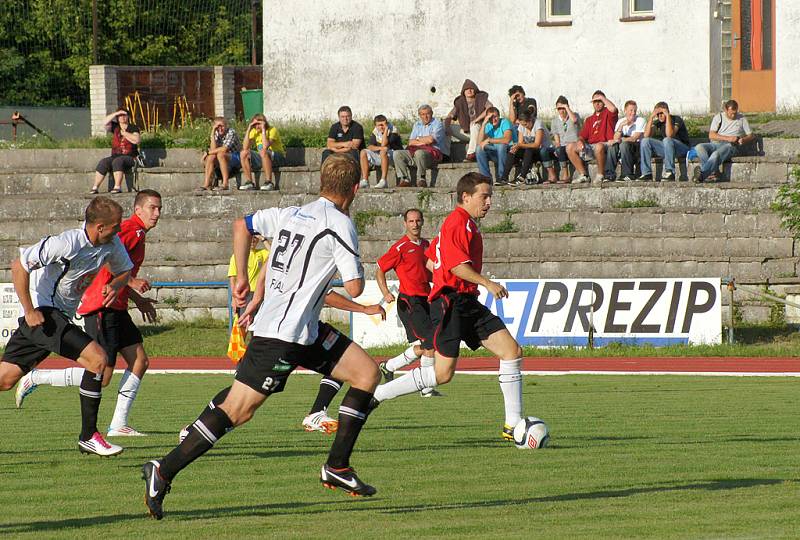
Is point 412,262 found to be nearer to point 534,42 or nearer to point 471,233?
point 471,233

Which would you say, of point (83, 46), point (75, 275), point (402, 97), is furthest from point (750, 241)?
point (83, 46)

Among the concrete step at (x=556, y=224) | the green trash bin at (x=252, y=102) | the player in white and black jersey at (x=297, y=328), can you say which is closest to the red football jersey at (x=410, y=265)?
the player in white and black jersey at (x=297, y=328)

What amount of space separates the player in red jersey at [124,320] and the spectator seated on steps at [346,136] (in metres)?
15.6

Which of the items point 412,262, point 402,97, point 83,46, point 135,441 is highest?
point 83,46

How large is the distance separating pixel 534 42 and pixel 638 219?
25.5 ft

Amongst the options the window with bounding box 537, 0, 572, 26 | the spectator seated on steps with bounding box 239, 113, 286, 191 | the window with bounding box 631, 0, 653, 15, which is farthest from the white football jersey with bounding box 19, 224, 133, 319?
the window with bounding box 537, 0, 572, 26

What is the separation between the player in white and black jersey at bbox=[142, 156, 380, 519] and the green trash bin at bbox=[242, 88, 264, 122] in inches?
1193

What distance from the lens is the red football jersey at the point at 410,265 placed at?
49.8ft

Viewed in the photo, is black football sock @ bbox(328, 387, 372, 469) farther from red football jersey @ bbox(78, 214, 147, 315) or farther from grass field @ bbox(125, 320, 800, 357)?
grass field @ bbox(125, 320, 800, 357)

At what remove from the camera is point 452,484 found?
8336 mm

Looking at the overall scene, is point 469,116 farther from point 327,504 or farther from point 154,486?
point 154,486

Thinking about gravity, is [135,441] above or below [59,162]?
below

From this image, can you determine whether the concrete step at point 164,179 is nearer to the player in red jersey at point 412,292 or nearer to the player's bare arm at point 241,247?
the player in red jersey at point 412,292

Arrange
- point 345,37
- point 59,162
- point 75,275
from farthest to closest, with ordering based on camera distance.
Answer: point 345,37 < point 59,162 < point 75,275
